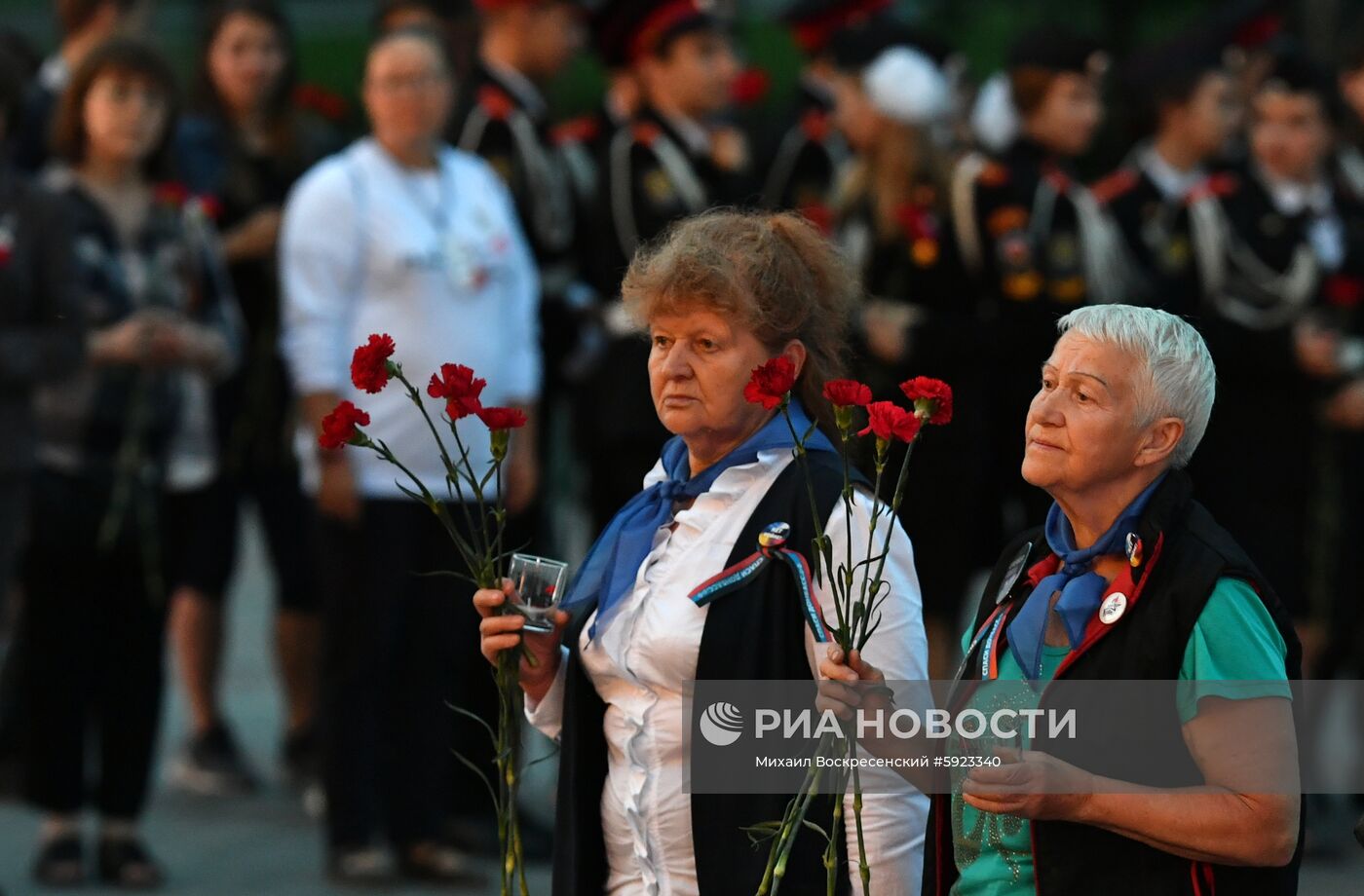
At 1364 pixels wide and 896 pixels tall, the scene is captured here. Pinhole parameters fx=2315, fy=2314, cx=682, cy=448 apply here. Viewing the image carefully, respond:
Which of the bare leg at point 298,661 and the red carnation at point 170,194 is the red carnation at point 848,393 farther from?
the bare leg at point 298,661

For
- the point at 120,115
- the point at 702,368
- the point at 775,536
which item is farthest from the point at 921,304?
the point at 775,536

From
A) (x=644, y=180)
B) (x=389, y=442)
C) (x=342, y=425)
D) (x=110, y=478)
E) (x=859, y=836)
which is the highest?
(x=644, y=180)

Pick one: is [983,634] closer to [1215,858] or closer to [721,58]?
[1215,858]

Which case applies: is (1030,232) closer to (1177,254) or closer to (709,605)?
(1177,254)

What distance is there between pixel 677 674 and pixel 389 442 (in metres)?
2.96

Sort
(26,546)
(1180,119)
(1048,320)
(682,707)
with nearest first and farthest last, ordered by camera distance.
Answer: (682,707) → (26,546) → (1048,320) → (1180,119)

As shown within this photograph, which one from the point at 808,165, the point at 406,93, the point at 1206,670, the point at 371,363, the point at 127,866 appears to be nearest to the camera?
the point at 1206,670

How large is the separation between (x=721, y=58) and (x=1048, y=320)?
141cm

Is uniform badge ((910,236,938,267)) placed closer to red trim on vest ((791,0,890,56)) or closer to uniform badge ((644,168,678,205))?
uniform badge ((644,168,678,205))

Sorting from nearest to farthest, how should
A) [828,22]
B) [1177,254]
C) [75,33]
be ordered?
[1177,254] < [75,33] < [828,22]

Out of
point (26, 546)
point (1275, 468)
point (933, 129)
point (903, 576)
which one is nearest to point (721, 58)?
point (933, 129)

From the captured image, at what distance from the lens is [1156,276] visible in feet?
26.6

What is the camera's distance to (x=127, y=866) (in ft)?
22.0

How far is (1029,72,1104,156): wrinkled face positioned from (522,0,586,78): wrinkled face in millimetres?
1672
